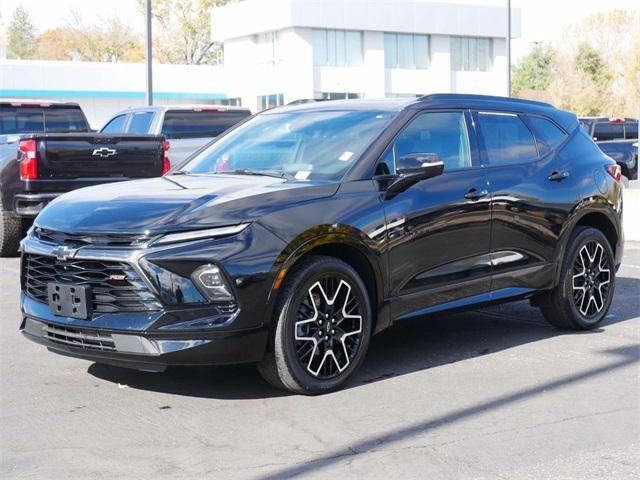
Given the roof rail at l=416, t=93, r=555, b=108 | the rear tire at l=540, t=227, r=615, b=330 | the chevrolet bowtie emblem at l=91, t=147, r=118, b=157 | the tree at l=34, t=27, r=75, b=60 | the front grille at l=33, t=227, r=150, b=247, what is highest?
the tree at l=34, t=27, r=75, b=60

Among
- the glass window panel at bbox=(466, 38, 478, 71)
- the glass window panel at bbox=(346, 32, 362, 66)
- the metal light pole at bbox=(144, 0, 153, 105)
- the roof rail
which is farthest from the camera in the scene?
the glass window panel at bbox=(466, 38, 478, 71)

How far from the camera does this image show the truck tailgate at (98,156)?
11.5 m

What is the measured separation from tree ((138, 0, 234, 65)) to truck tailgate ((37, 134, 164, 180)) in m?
77.2

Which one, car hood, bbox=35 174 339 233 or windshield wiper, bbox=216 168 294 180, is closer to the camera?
car hood, bbox=35 174 339 233

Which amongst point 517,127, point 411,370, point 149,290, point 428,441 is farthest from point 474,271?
point 149,290

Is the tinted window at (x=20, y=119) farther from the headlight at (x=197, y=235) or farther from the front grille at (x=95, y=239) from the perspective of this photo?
the headlight at (x=197, y=235)

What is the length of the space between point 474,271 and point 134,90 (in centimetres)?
5968

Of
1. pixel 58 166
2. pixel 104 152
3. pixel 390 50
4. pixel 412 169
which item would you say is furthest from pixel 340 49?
pixel 412 169

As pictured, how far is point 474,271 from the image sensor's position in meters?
6.97

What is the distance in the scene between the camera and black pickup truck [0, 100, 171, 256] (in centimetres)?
1152

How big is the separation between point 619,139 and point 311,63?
119 ft

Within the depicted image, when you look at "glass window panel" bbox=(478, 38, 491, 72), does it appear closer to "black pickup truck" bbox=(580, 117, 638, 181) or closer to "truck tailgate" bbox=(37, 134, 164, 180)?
"black pickup truck" bbox=(580, 117, 638, 181)

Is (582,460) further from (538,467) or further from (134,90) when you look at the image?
(134,90)

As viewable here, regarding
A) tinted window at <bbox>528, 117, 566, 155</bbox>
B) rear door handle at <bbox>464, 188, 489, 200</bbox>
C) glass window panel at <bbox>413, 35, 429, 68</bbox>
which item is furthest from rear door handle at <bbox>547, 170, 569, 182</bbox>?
glass window panel at <bbox>413, 35, 429, 68</bbox>
